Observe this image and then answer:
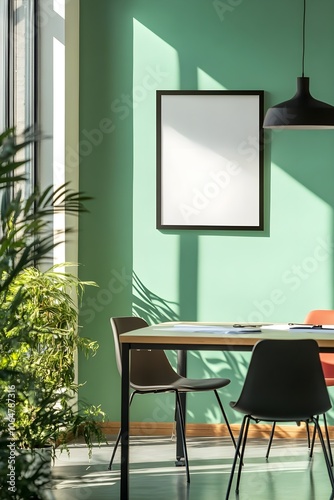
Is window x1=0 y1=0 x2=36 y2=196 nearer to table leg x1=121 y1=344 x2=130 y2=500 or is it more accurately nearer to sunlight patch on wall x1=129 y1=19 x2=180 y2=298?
sunlight patch on wall x1=129 y1=19 x2=180 y2=298

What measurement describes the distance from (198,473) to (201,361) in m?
1.33

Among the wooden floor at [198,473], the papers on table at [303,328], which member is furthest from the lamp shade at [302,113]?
the wooden floor at [198,473]

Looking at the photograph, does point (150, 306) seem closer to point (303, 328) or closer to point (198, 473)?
point (198, 473)

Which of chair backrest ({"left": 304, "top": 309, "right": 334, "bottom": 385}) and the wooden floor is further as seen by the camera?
chair backrest ({"left": 304, "top": 309, "right": 334, "bottom": 385})

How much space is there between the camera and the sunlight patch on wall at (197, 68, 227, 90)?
6664mm

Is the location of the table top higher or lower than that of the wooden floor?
higher

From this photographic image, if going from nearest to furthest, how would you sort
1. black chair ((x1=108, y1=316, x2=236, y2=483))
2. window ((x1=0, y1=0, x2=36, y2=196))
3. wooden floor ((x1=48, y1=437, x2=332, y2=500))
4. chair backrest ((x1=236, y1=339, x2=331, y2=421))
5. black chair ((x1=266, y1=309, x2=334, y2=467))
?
chair backrest ((x1=236, y1=339, x2=331, y2=421)), wooden floor ((x1=48, y1=437, x2=332, y2=500)), black chair ((x1=108, y1=316, x2=236, y2=483)), window ((x1=0, y1=0, x2=36, y2=196)), black chair ((x1=266, y1=309, x2=334, y2=467))

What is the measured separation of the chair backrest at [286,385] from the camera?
172 inches

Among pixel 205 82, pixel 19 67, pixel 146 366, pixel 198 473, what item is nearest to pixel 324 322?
pixel 146 366

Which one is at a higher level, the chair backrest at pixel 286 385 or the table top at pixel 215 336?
the table top at pixel 215 336

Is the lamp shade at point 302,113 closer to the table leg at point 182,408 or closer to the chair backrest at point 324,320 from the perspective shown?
the chair backrest at point 324,320

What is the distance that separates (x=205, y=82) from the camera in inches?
263

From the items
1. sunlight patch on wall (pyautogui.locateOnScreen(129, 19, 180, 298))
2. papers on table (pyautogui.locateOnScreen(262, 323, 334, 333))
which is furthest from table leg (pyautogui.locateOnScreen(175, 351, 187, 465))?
sunlight patch on wall (pyautogui.locateOnScreen(129, 19, 180, 298))

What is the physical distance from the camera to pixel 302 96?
17.3ft
